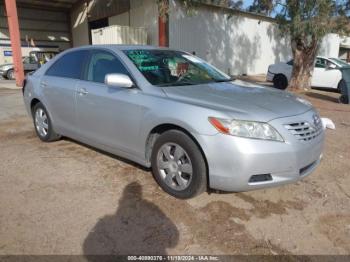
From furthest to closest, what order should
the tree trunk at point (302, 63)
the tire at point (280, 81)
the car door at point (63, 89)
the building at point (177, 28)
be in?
the building at point (177, 28), the tire at point (280, 81), the tree trunk at point (302, 63), the car door at point (63, 89)

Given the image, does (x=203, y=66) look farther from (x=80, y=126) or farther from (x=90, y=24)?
(x=90, y=24)

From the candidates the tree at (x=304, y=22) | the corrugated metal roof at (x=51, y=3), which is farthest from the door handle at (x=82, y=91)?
the corrugated metal roof at (x=51, y=3)

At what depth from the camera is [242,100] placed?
3498 millimetres

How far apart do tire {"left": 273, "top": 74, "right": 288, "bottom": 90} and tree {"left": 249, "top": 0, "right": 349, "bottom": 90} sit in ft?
4.13

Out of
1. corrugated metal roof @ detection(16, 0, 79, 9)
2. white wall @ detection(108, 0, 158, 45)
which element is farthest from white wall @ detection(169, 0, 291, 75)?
corrugated metal roof @ detection(16, 0, 79, 9)

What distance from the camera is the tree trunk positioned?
12.2 m

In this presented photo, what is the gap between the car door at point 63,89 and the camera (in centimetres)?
474

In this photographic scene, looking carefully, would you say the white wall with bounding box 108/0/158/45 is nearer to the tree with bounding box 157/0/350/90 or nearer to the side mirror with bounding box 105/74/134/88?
the tree with bounding box 157/0/350/90

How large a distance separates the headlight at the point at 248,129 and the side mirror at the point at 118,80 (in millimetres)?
1205

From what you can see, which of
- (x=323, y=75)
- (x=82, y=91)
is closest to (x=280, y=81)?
(x=323, y=75)

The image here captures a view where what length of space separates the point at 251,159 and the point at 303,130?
2.27 feet

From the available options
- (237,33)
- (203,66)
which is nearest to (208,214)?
(203,66)

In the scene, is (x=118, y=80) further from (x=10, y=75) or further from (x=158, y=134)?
(x=10, y=75)

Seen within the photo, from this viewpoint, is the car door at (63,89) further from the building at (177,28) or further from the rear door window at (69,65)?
Result: the building at (177,28)
